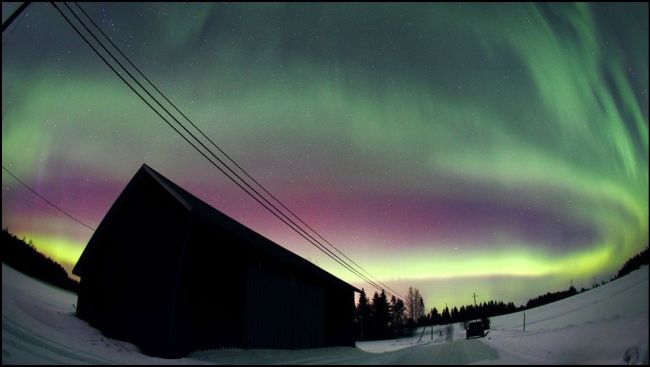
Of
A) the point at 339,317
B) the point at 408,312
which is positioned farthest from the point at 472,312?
the point at 339,317

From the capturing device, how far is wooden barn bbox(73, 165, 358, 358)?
39.4ft

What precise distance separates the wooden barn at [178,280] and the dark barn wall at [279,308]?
0.05m

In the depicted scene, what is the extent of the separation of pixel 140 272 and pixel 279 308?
643 cm

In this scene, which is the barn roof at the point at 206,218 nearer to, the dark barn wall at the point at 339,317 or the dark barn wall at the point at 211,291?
the dark barn wall at the point at 211,291

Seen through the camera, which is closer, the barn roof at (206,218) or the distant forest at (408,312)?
the barn roof at (206,218)

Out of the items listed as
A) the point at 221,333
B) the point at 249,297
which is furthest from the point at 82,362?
the point at 249,297

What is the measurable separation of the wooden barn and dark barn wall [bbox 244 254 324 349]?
45 mm

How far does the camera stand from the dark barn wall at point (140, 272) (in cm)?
1194

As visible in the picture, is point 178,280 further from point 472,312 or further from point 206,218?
point 472,312

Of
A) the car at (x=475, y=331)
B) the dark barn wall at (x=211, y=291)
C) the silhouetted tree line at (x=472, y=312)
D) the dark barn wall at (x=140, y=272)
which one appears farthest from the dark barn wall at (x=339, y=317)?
the silhouetted tree line at (x=472, y=312)

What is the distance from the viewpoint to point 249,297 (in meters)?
14.9

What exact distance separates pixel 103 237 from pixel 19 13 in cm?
1104

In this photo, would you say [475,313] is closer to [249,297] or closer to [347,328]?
[347,328]

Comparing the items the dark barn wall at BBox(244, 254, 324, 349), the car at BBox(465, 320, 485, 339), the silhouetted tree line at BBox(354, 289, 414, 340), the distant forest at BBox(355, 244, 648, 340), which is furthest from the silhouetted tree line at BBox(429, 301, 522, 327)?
the dark barn wall at BBox(244, 254, 324, 349)
